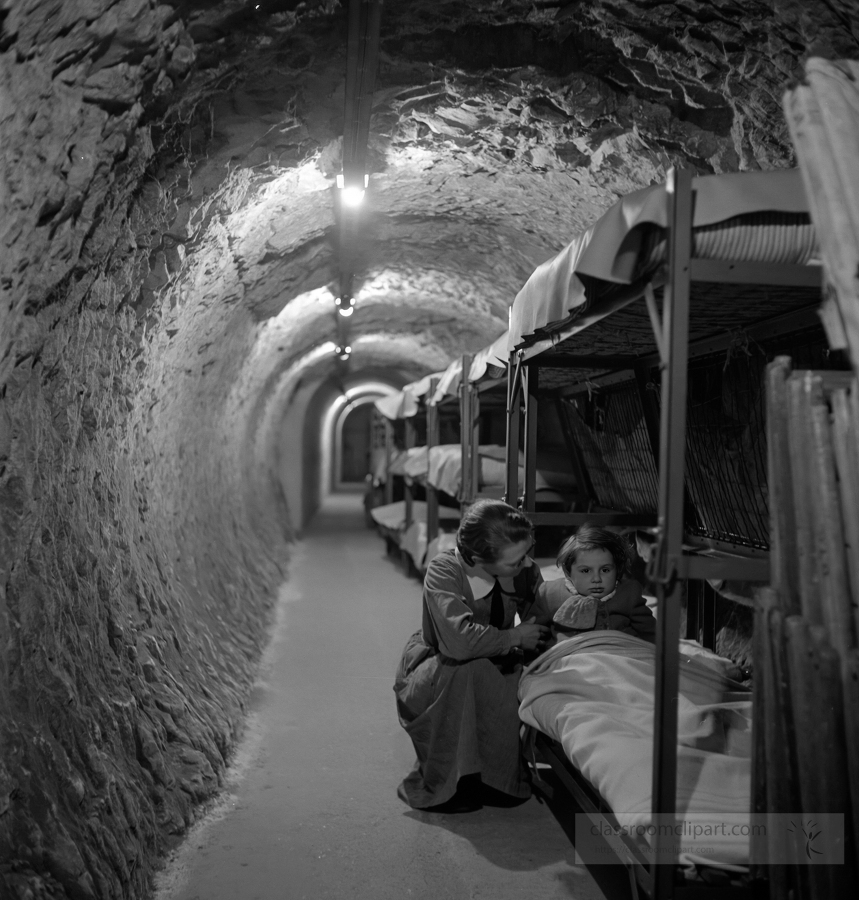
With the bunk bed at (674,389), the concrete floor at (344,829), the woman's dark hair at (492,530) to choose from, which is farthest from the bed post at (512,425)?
the concrete floor at (344,829)

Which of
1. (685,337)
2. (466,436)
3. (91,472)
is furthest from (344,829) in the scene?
(466,436)

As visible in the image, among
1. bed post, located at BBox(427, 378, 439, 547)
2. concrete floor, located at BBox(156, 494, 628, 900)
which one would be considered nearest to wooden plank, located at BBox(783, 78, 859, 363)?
concrete floor, located at BBox(156, 494, 628, 900)

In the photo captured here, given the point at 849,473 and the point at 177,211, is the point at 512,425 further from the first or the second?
the point at 849,473

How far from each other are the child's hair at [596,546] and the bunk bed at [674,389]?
44 centimetres

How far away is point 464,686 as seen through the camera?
11.8 feet

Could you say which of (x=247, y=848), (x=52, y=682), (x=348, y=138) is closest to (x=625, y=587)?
(x=247, y=848)

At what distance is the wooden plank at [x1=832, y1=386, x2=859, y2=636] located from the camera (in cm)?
203

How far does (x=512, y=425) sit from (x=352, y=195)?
1.82 metres

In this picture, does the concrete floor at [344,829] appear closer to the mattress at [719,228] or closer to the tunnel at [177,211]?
the tunnel at [177,211]

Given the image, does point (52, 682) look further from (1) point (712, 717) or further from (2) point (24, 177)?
(1) point (712, 717)

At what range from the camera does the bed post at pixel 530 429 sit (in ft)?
13.9

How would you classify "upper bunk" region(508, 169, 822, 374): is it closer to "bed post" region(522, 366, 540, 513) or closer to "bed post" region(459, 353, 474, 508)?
"bed post" region(522, 366, 540, 513)

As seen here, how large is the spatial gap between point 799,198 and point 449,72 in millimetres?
2347

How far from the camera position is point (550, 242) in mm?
5945
